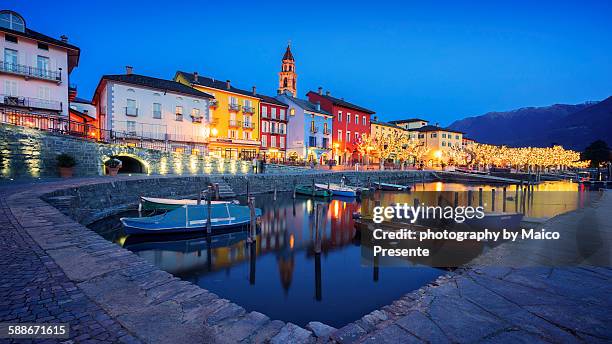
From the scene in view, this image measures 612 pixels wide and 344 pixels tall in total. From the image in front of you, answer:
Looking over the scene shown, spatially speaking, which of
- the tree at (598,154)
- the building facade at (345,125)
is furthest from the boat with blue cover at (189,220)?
the tree at (598,154)

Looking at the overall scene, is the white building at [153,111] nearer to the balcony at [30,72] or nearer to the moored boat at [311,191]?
the balcony at [30,72]

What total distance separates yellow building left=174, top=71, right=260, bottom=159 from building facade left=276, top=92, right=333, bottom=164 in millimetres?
8074

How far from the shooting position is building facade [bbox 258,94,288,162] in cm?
5119

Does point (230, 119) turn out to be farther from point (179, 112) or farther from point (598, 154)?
point (598, 154)

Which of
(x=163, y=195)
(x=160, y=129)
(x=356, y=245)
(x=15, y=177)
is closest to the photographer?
(x=356, y=245)

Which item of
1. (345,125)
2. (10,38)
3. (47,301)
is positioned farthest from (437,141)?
(47,301)

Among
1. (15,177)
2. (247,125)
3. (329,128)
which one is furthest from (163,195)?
(329,128)

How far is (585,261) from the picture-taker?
21.1ft

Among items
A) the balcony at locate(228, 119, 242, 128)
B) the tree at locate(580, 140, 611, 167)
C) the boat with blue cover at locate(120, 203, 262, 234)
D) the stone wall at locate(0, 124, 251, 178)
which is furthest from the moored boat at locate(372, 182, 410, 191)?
the tree at locate(580, 140, 611, 167)

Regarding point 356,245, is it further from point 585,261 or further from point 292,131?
point 292,131

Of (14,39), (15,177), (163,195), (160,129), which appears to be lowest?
(163,195)

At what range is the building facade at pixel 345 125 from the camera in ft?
198

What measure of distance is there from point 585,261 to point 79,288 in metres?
9.45

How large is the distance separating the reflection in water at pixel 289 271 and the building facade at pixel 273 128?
35176mm
